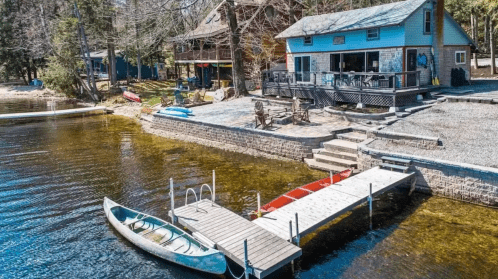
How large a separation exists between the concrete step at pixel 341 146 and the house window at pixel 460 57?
13.9m

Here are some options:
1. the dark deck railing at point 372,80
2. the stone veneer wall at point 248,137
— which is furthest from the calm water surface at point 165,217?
the dark deck railing at point 372,80

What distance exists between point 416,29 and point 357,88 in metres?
5.32

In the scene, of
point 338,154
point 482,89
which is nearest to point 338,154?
point 338,154

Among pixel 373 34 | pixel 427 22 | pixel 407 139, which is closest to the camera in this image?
pixel 407 139

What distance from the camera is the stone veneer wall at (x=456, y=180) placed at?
1231cm

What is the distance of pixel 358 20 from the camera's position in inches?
978

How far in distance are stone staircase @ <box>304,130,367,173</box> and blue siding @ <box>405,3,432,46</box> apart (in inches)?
317

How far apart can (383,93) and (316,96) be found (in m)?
4.81

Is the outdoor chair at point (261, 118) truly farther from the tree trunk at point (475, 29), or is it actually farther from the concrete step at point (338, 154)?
the tree trunk at point (475, 29)

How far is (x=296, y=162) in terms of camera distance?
1827 centimetres

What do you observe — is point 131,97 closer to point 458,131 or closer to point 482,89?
point 482,89

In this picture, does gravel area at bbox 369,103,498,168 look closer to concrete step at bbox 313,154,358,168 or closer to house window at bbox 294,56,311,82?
concrete step at bbox 313,154,358,168

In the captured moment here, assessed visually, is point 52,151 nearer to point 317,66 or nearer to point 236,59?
point 236,59

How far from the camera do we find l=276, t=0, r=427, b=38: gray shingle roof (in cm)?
2289
